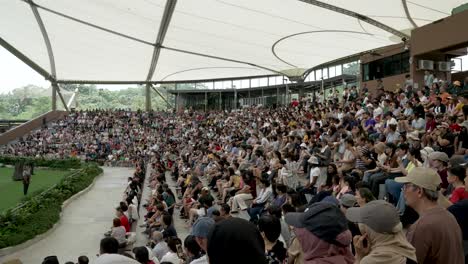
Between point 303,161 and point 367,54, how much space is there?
658 inches

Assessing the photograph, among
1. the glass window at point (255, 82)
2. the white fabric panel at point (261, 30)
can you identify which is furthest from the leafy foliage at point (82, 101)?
the white fabric panel at point (261, 30)

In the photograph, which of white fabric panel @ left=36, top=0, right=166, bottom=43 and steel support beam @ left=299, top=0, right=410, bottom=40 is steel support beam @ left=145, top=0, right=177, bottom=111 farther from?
steel support beam @ left=299, top=0, right=410, bottom=40

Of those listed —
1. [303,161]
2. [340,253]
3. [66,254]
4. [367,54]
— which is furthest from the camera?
[367,54]

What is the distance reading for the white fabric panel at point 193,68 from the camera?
115 feet

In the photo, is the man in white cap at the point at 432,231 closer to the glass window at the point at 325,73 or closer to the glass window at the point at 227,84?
the glass window at the point at 325,73

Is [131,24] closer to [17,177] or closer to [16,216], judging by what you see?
[17,177]

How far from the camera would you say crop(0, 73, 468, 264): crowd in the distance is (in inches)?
97.0

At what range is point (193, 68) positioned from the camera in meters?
39.2

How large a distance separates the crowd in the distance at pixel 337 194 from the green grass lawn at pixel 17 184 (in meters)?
5.67

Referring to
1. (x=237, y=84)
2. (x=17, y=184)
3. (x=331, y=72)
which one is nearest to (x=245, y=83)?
(x=237, y=84)

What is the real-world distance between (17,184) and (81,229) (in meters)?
10.2

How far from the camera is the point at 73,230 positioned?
12891 mm

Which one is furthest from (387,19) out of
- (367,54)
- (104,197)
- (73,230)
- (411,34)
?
(73,230)

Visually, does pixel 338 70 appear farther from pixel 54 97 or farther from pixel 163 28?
pixel 54 97
